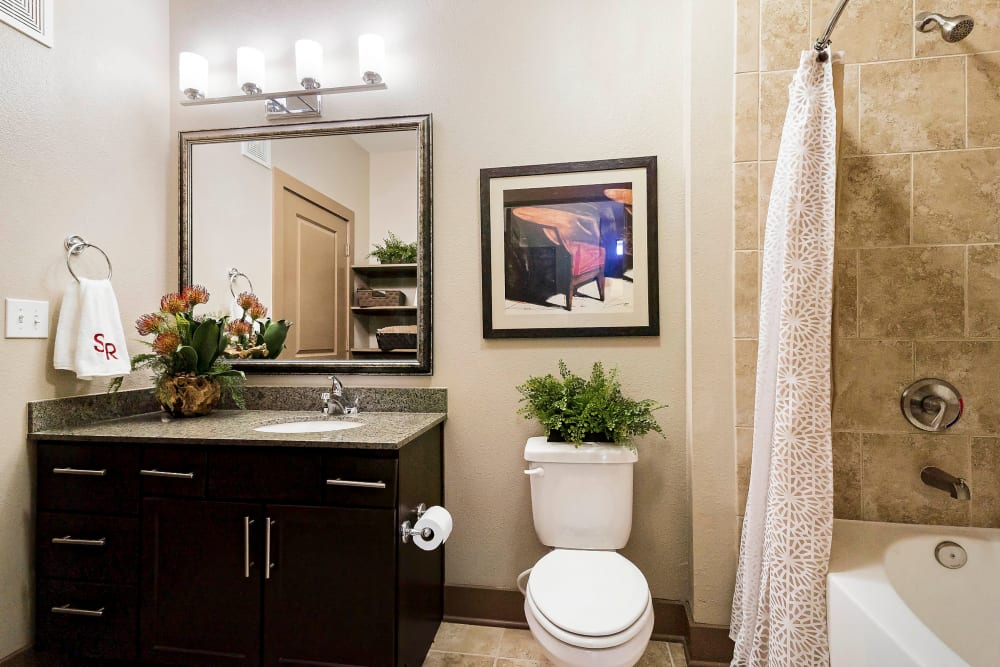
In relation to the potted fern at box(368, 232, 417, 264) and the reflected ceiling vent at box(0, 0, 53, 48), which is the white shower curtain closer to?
the potted fern at box(368, 232, 417, 264)

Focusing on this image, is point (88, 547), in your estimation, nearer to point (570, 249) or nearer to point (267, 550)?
point (267, 550)

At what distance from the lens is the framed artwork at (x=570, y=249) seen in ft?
5.82

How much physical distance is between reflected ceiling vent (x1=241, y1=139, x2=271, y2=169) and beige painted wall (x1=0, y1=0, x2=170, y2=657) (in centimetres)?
37

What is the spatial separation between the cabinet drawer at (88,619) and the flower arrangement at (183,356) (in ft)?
1.96

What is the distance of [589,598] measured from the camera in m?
1.31

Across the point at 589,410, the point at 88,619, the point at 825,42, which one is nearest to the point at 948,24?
the point at 825,42

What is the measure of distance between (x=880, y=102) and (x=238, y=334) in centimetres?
243

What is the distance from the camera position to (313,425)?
179 centimetres

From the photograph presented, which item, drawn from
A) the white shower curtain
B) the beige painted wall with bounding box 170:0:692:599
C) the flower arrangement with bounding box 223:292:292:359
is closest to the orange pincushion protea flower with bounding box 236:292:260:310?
the flower arrangement with bounding box 223:292:292:359

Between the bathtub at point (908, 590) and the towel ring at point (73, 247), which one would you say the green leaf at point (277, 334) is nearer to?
the towel ring at point (73, 247)

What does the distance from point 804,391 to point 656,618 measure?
1.09 metres

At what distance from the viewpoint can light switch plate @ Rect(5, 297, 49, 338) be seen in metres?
1.47

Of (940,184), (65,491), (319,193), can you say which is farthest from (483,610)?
(940,184)

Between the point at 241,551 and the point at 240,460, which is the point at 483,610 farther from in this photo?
the point at 240,460
